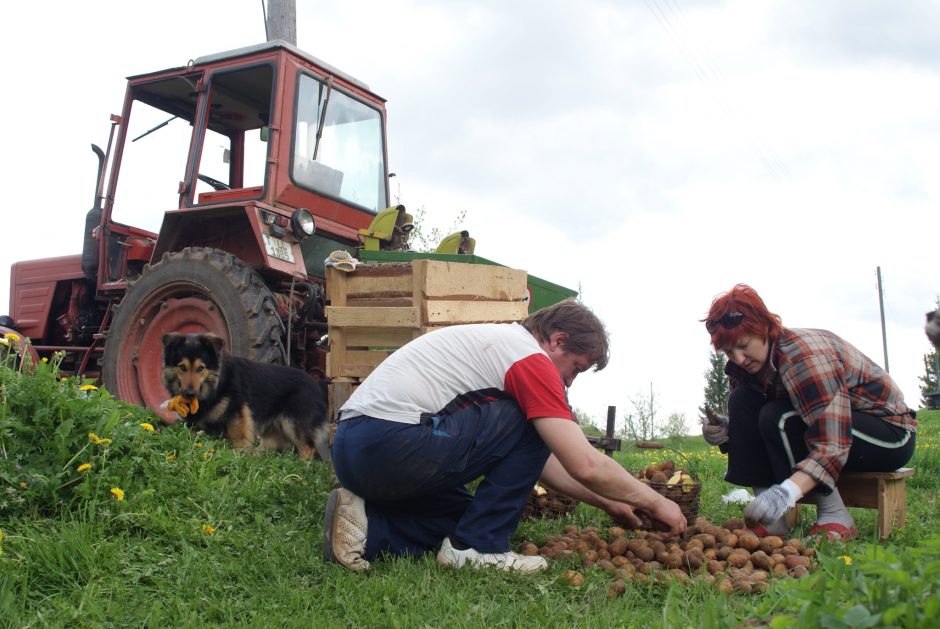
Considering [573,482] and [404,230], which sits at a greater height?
[404,230]

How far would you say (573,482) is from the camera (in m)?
3.57

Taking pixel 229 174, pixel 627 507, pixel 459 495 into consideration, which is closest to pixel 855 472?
pixel 627 507

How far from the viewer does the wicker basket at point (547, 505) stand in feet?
13.4

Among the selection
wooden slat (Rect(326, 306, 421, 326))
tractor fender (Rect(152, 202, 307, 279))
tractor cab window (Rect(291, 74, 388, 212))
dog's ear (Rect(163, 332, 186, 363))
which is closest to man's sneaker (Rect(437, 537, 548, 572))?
wooden slat (Rect(326, 306, 421, 326))

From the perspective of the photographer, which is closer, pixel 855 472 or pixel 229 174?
pixel 855 472

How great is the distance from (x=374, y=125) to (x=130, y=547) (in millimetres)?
4574

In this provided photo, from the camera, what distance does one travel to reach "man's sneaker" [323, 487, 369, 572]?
3.03m

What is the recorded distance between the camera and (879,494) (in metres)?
3.80

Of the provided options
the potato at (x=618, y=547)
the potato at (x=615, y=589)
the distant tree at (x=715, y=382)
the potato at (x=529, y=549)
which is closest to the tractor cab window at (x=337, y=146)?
the potato at (x=529, y=549)

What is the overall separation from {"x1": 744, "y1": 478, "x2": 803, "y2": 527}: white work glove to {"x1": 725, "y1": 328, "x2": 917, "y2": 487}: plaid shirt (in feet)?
0.53

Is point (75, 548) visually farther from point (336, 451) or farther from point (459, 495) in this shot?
point (459, 495)

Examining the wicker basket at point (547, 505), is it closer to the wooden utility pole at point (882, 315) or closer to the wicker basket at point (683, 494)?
the wicker basket at point (683, 494)

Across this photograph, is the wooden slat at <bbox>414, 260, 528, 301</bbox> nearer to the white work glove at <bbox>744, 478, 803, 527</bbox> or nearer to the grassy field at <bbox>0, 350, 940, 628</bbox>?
the grassy field at <bbox>0, 350, 940, 628</bbox>

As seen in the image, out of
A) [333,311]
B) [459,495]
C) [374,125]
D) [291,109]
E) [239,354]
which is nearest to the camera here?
[459,495]
